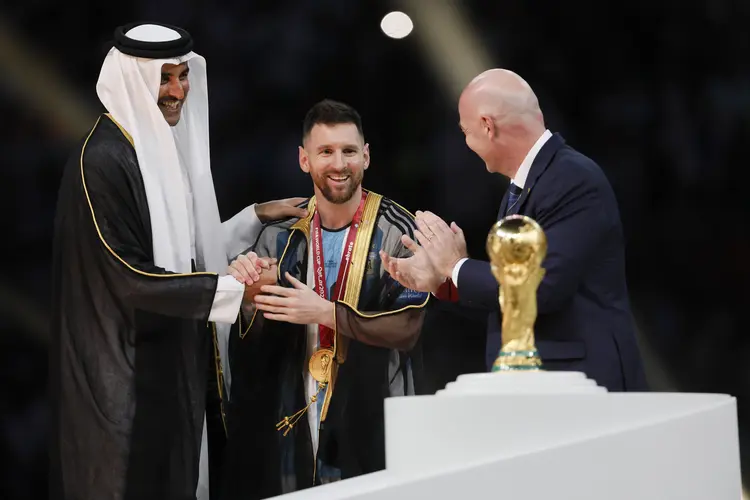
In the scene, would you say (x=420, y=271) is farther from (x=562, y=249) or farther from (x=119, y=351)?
(x=119, y=351)

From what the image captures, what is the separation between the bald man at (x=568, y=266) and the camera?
3129 millimetres

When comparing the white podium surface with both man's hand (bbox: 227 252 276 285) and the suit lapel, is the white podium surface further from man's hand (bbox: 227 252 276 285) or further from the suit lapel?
man's hand (bbox: 227 252 276 285)

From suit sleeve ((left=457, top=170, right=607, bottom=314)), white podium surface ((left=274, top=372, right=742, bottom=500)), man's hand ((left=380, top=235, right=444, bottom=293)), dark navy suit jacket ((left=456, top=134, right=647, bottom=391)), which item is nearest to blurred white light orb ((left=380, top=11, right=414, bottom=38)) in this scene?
man's hand ((left=380, top=235, right=444, bottom=293))

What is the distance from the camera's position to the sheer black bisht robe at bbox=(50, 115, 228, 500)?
3.79 m

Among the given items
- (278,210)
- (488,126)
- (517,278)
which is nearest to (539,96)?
(278,210)

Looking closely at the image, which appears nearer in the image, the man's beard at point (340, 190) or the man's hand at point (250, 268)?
the man's hand at point (250, 268)

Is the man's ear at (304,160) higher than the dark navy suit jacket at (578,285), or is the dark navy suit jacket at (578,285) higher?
the man's ear at (304,160)

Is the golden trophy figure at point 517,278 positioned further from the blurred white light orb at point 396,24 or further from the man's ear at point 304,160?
the blurred white light orb at point 396,24

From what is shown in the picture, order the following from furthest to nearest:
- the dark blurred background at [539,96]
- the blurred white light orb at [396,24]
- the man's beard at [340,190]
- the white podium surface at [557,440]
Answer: the blurred white light orb at [396,24], the dark blurred background at [539,96], the man's beard at [340,190], the white podium surface at [557,440]

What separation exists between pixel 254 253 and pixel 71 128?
1.19 m

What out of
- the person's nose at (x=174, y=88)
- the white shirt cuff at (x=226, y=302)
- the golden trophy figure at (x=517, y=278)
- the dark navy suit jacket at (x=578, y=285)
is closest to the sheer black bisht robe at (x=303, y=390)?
the white shirt cuff at (x=226, y=302)

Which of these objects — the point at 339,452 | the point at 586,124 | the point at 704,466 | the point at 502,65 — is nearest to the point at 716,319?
the point at 586,124

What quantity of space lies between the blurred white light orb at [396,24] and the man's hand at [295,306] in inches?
62.1

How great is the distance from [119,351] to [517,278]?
7.15ft
